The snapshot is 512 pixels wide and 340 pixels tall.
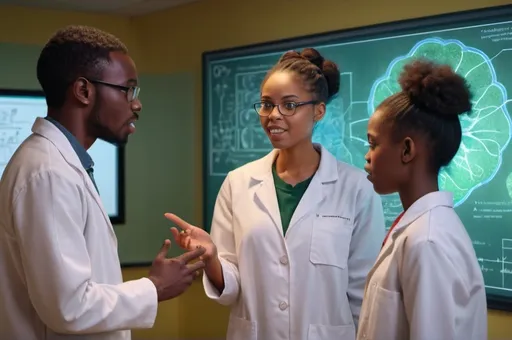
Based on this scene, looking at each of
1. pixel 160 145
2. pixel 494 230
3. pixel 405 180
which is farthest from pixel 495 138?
pixel 160 145

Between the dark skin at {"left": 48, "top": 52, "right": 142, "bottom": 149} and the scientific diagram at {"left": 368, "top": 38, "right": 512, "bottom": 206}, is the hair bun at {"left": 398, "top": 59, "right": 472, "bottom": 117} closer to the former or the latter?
the dark skin at {"left": 48, "top": 52, "right": 142, "bottom": 149}

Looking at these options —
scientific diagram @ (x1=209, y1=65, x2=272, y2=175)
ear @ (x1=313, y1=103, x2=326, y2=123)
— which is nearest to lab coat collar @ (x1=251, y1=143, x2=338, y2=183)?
ear @ (x1=313, y1=103, x2=326, y2=123)

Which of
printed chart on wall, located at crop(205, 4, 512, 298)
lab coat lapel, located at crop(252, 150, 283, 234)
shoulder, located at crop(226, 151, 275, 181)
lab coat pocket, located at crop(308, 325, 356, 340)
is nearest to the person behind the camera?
lab coat pocket, located at crop(308, 325, 356, 340)

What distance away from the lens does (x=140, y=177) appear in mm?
4613

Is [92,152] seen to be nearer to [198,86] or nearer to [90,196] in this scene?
[198,86]

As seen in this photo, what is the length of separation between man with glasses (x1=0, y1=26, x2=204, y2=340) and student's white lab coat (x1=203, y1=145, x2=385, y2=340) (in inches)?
18.9

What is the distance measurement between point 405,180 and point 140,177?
126 inches

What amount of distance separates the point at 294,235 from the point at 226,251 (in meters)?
0.26

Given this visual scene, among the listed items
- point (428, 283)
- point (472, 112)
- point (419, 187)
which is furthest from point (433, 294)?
point (472, 112)

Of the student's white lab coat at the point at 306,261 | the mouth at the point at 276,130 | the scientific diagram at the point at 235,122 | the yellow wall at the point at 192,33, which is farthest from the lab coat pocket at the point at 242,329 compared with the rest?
the yellow wall at the point at 192,33

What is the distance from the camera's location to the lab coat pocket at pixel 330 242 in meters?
2.17

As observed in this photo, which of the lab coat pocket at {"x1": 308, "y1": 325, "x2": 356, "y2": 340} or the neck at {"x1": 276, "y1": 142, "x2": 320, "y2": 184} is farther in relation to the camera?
the neck at {"x1": 276, "y1": 142, "x2": 320, "y2": 184}

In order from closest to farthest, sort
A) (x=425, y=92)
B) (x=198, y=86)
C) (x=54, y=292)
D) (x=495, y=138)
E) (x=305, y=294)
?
(x=54, y=292), (x=425, y=92), (x=305, y=294), (x=495, y=138), (x=198, y=86)

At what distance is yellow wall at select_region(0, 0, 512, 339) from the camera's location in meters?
3.79
